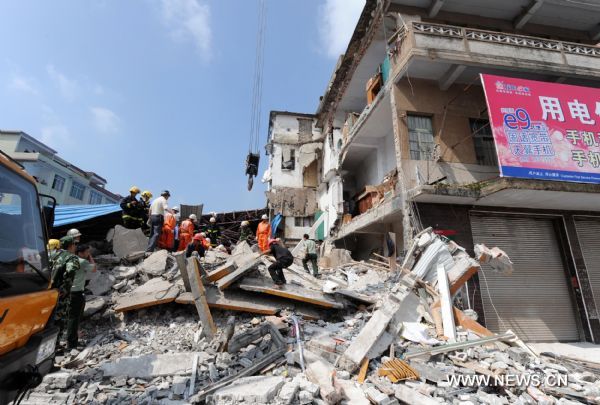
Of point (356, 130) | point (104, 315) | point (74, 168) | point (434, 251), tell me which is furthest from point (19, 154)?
point (434, 251)

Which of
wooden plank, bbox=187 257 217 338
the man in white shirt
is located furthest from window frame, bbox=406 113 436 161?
the man in white shirt

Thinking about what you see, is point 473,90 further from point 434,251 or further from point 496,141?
point 434,251

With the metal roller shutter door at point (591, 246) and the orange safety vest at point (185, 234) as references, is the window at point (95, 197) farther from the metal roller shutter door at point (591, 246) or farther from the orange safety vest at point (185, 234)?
the metal roller shutter door at point (591, 246)

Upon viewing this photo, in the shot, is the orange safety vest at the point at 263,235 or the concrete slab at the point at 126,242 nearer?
the concrete slab at the point at 126,242

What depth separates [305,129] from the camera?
21.5 meters

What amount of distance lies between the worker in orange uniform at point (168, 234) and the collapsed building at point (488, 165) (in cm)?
682

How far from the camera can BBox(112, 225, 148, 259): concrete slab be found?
934 cm

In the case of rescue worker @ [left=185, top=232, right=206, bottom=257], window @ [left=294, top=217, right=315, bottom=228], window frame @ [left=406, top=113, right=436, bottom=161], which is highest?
window frame @ [left=406, top=113, right=436, bottom=161]

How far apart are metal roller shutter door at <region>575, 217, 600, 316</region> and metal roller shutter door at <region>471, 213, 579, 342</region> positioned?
2.43 feet

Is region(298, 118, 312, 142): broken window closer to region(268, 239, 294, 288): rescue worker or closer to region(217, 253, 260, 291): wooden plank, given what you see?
region(268, 239, 294, 288): rescue worker

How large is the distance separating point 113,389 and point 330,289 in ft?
14.4

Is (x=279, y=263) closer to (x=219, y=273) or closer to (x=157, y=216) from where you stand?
(x=219, y=273)

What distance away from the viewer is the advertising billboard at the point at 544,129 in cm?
795

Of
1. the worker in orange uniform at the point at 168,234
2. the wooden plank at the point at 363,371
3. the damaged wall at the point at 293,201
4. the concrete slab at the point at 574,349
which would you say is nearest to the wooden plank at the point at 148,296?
the worker in orange uniform at the point at 168,234
